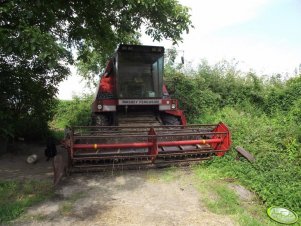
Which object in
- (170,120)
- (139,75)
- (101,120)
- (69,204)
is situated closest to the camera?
(69,204)

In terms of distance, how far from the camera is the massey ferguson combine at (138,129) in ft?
22.6

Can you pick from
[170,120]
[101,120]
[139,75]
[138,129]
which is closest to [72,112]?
[101,120]

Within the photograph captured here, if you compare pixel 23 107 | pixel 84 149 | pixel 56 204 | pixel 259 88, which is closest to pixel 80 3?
pixel 23 107

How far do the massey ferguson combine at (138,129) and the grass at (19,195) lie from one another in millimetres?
821

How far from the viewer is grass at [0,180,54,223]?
501cm

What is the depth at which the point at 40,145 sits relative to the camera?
35.7 feet

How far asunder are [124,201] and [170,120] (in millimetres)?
Answer: 4252

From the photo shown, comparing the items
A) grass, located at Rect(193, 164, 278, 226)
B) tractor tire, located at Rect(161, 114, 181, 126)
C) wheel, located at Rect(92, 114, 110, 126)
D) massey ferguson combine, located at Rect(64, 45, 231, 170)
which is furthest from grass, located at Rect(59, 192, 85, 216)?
tractor tire, located at Rect(161, 114, 181, 126)

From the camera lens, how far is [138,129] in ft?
28.5

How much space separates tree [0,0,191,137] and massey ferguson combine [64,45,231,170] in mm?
839

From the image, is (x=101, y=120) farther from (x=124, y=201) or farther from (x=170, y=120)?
(x=124, y=201)

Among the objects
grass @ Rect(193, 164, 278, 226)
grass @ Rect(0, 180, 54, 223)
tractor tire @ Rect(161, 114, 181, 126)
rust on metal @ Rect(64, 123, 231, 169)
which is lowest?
grass @ Rect(193, 164, 278, 226)

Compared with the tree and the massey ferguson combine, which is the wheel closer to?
the massey ferguson combine

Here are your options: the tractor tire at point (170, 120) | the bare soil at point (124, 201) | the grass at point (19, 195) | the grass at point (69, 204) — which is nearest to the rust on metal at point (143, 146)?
the bare soil at point (124, 201)
